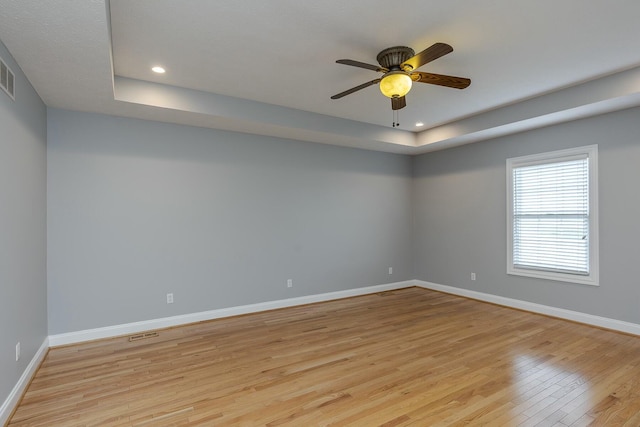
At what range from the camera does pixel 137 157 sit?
3.92 metres

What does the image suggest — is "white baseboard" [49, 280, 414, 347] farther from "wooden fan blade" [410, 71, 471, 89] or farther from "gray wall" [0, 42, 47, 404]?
"wooden fan blade" [410, 71, 471, 89]

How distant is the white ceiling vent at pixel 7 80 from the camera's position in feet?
7.21

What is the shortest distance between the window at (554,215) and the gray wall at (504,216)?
9cm

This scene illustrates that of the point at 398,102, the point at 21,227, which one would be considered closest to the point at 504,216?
the point at 398,102

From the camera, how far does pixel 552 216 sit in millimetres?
4457

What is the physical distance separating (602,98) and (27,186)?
5.50 meters

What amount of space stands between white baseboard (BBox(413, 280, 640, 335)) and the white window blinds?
52 cm

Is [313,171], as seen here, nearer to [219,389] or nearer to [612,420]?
[219,389]

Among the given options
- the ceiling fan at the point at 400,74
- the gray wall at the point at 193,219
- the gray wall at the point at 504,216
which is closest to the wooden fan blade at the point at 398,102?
the ceiling fan at the point at 400,74

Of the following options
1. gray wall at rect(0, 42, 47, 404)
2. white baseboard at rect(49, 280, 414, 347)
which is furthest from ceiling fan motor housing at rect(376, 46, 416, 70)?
white baseboard at rect(49, 280, 414, 347)

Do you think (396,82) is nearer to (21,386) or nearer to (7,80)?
(7,80)

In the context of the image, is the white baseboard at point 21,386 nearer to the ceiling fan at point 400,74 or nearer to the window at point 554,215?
the ceiling fan at point 400,74

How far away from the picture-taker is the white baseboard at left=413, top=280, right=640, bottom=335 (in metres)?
3.79

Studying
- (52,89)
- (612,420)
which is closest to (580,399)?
(612,420)
